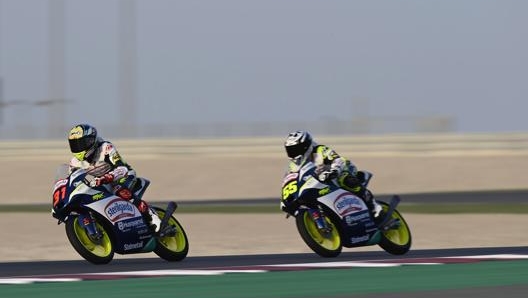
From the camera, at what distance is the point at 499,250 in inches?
657

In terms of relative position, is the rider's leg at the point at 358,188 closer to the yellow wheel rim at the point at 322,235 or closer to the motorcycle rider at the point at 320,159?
the motorcycle rider at the point at 320,159

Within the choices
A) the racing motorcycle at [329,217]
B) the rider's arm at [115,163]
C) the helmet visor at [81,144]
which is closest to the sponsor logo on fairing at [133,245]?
the rider's arm at [115,163]

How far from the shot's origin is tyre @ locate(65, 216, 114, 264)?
15.3 metres

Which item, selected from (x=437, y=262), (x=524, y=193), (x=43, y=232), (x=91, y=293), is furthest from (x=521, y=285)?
(x=524, y=193)

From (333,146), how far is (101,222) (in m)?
32.7

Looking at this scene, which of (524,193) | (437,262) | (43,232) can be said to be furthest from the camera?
(524,193)

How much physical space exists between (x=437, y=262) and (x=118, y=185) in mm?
3963

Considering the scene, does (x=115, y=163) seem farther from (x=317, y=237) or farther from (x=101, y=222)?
(x=317, y=237)

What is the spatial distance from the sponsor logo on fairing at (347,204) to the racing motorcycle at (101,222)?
1935 mm

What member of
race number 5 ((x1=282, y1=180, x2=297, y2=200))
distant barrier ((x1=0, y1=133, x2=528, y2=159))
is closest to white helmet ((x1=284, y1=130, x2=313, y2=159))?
race number 5 ((x1=282, y1=180, x2=297, y2=200))

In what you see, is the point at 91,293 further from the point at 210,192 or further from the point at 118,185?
the point at 210,192

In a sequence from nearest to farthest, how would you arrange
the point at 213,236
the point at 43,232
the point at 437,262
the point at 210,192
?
1. the point at 437,262
2. the point at 213,236
3. the point at 43,232
4. the point at 210,192

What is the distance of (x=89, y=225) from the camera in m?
15.6

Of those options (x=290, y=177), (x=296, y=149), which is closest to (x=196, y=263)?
(x=290, y=177)
